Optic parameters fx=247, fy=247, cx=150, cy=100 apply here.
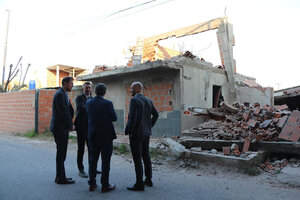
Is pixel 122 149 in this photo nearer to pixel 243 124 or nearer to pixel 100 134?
pixel 243 124

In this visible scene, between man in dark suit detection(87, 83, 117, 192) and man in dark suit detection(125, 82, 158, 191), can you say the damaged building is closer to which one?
man in dark suit detection(125, 82, 158, 191)

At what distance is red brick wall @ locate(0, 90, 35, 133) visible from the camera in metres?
12.5

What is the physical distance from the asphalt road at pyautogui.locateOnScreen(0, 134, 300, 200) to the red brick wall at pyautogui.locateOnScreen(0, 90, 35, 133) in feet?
23.4

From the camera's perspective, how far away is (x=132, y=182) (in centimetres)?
450

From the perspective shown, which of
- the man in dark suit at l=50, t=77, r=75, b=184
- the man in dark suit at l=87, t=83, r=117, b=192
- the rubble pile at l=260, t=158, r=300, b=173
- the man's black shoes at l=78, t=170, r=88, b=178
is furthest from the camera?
the rubble pile at l=260, t=158, r=300, b=173

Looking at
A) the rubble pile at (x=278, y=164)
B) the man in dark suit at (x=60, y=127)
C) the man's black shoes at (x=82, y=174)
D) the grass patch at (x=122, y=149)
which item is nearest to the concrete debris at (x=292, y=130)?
the rubble pile at (x=278, y=164)

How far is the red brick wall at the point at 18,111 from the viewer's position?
1251 cm

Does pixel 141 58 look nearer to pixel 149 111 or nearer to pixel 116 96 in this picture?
pixel 116 96

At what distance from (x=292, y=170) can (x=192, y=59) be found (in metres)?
5.42

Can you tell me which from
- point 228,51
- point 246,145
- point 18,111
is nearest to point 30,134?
point 18,111

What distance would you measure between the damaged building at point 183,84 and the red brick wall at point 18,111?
124 inches

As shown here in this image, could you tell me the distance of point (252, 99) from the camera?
10.9 metres

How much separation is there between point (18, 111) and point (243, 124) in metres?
12.0

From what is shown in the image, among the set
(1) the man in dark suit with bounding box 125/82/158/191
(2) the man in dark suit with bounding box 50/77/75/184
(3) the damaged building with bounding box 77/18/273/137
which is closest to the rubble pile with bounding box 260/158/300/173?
(1) the man in dark suit with bounding box 125/82/158/191
